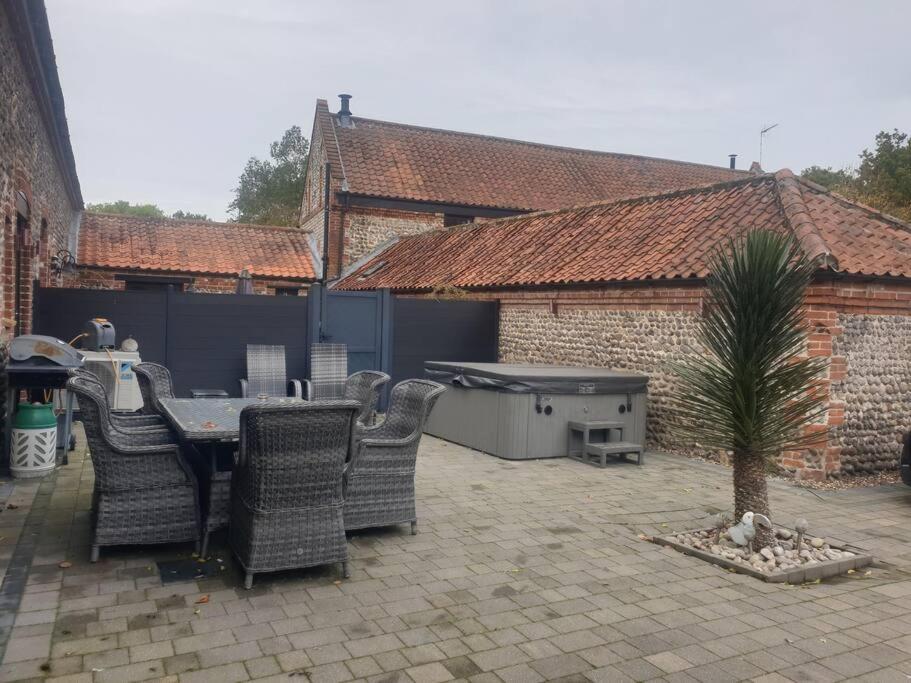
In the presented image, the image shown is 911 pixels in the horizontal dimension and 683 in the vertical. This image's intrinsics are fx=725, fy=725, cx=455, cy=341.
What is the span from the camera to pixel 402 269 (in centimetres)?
1606

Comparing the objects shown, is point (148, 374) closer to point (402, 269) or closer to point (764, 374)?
point (764, 374)

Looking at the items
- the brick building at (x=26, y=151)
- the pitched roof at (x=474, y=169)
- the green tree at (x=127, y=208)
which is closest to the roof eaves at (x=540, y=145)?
the pitched roof at (x=474, y=169)

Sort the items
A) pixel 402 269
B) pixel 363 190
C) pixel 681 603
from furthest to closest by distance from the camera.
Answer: pixel 363 190 < pixel 402 269 < pixel 681 603

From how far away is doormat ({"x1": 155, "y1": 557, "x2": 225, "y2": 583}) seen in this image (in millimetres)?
4344

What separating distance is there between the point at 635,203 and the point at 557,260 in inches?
72.6

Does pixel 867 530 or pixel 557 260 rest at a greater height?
pixel 557 260

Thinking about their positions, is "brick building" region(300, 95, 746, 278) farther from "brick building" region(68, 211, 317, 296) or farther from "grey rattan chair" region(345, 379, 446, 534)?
"grey rattan chair" region(345, 379, 446, 534)

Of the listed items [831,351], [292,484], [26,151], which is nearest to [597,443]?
[831,351]

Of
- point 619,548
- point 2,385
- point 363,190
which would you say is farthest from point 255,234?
point 619,548

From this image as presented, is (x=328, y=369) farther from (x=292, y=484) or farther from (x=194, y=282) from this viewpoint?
(x=194, y=282)

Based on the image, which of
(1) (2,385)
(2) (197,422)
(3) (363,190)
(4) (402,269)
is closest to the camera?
(2) (197,422)

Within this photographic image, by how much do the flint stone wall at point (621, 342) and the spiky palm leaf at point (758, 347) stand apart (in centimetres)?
265

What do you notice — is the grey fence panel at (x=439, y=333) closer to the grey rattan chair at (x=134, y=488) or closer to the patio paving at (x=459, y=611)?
the patio paving at (x=459, y=611)

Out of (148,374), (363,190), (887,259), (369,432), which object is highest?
(363,190)
